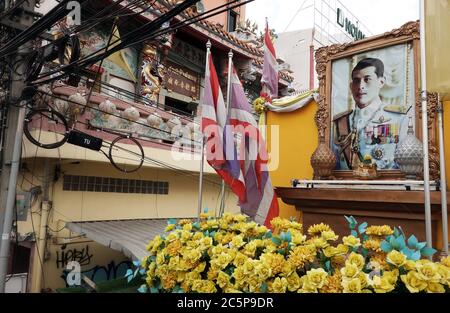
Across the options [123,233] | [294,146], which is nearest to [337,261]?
[294,146]

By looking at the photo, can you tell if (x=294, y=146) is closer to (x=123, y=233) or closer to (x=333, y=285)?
(x=333, y=285)

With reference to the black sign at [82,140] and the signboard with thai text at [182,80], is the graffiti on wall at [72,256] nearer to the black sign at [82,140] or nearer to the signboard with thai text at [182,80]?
the black sign at [82,140]

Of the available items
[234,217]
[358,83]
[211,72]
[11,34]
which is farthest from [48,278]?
[358,83]

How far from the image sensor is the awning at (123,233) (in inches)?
289

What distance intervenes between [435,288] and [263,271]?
40.5 inches

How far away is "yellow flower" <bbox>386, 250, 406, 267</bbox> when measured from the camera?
2.04 meters

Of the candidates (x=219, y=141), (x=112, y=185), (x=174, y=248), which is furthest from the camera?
(x=112, y=185)

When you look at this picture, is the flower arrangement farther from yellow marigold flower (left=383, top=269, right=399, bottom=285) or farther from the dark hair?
the dark hair

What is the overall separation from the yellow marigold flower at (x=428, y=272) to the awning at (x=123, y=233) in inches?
227

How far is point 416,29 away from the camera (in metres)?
4.80

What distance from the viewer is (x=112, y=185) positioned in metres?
9.88

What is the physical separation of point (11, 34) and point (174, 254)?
5896 millimetres

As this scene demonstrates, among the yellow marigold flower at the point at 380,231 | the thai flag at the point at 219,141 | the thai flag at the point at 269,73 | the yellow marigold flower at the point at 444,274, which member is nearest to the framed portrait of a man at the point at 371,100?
the thai flag at the point at 269,73

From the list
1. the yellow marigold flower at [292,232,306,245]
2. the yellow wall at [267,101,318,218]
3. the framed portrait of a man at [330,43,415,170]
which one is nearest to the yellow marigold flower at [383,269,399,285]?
the yellow marigold flower at [292,232,306,245]
